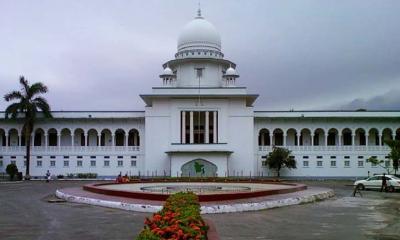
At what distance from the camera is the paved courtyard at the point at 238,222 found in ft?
42.9

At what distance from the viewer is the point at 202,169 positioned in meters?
49.4

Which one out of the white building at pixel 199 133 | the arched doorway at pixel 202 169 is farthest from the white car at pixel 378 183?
the arched doorway at pixel 202 169

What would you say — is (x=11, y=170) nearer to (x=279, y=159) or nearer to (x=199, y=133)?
(x=199, y=133)

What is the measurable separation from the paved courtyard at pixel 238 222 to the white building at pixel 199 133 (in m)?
29.7

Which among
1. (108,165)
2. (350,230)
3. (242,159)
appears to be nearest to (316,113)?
(242,159)

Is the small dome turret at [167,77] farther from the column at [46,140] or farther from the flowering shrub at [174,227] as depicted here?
the flowering shrub at [174,227]

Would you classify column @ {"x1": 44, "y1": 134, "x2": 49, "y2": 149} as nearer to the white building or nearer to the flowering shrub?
the white building

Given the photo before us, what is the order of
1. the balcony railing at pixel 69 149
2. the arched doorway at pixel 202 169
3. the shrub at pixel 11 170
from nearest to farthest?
1. the shrub at pixel 11 170
2. the arched doorway at pixel 202 169
3. the balcony railing at pixel 69 149

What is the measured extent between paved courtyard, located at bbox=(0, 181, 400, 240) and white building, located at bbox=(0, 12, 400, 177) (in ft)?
97.5

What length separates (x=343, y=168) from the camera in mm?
53812

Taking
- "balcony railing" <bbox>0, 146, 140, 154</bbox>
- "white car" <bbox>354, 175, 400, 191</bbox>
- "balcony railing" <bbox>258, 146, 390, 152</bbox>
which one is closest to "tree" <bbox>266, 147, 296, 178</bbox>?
"balcony railing" <bbox>258, 146, 390, 152</bbox>

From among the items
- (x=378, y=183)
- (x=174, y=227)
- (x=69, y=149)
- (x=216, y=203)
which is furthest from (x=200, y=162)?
(x=174, y=227)

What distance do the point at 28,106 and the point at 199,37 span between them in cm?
1937

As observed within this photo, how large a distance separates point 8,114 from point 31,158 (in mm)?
5366
